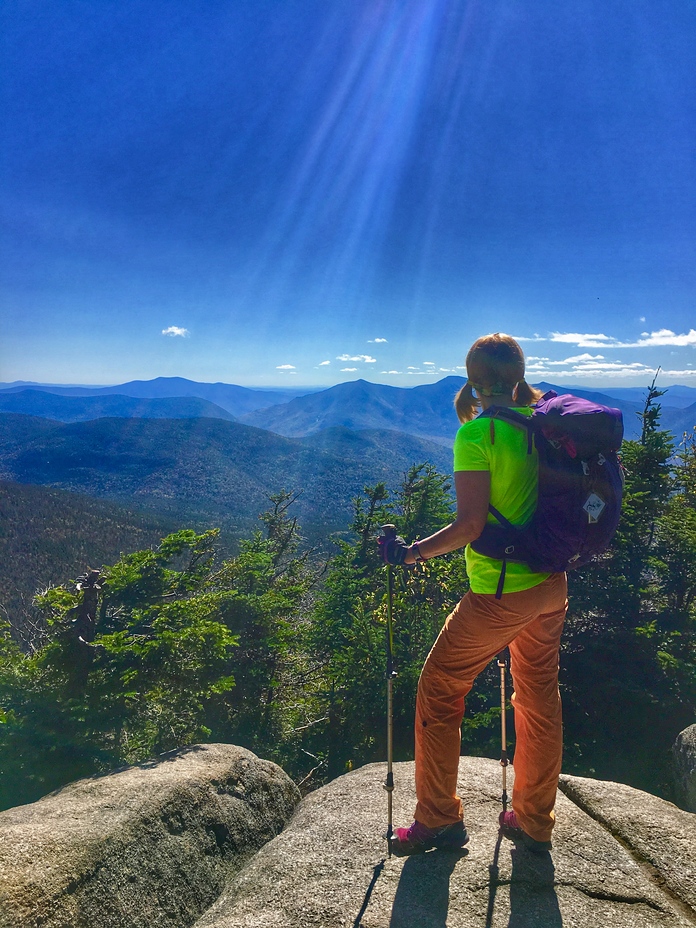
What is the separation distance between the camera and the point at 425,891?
9.95 ft

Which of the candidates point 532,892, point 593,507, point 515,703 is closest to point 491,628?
point 515,703

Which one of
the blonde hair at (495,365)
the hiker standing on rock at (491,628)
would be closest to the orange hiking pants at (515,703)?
the hiker standing on rock at (491,628)

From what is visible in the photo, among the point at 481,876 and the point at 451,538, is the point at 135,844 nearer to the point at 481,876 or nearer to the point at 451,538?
the point at 481,876

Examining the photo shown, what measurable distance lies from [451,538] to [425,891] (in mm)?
2311

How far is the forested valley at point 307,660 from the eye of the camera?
8.62 meters

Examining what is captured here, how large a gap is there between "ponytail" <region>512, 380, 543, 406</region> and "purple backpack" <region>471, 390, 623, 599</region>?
16.9 inches

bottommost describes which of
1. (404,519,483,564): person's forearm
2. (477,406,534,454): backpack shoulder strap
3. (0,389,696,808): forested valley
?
(0,389,696,808): forested valley

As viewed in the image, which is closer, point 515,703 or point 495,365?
point 495,365

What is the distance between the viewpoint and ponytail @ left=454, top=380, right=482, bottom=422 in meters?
3.40

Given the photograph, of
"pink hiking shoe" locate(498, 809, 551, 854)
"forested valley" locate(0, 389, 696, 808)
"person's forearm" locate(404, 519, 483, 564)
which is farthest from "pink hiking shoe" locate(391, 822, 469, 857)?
"forested valley" locate(0, 389, 696, 808)

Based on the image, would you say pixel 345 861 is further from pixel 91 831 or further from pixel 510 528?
pixel 510 528

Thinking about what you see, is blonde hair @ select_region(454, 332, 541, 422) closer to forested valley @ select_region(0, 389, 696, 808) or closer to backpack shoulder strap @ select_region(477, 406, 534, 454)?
backpack shoulder strap @ select_region(477, 406, 534, 454)

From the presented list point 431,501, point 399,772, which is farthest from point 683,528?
point 399,772

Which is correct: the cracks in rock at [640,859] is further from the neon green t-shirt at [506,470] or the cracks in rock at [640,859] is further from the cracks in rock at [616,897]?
the neon green t-shirt at [506,470]
